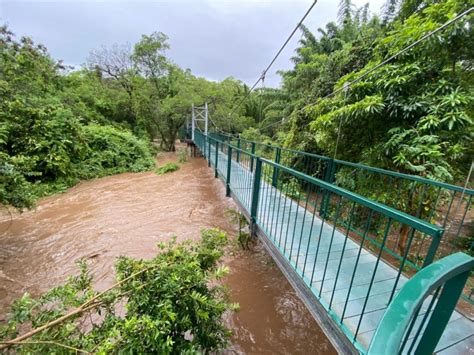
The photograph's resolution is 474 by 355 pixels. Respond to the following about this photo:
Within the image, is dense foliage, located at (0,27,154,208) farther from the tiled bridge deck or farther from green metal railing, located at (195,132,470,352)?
the tiled bridge deck

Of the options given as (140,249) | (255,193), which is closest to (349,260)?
(255,193)

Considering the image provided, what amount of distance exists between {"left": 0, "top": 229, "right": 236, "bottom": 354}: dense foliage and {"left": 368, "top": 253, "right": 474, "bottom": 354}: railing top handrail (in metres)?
0.96

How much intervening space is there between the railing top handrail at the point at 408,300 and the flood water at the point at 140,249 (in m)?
1.73

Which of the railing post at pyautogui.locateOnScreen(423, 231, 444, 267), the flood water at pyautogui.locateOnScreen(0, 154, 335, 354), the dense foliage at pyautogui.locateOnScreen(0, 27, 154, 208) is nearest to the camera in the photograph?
the railing post at pyautogui.locateOnScreen(423, 231, 444, 267)

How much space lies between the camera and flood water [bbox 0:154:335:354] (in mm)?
Result: 2078

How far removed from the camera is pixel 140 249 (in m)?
3.25

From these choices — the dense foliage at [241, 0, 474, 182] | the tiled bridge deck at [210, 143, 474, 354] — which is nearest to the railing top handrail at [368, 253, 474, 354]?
the tiled bridge deck at [210, 143, 474, 354]

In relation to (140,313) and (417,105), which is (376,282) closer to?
(140,313)

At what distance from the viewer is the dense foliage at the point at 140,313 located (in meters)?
1.05

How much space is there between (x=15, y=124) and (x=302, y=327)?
856 centimetres

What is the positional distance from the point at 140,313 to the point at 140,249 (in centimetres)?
226

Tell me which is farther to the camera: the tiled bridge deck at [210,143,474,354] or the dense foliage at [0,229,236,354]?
the tiled bridge deck at [210,143,474,354]

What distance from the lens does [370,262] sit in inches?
82.9

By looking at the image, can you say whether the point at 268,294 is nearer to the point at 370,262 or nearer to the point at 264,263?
the point at 264,263
